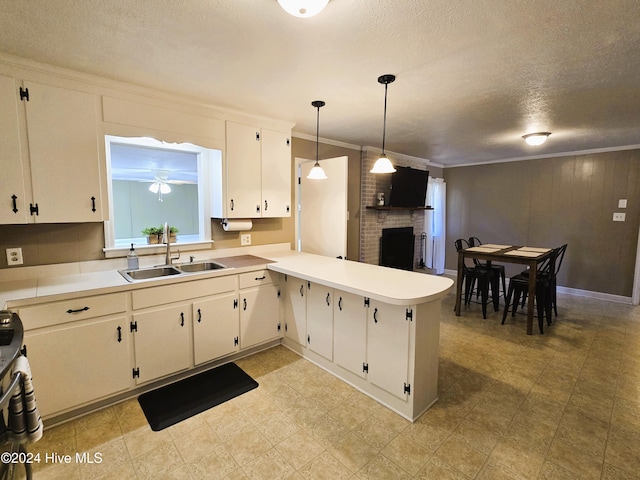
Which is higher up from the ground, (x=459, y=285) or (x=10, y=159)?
(x=10, y=159)

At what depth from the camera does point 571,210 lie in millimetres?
5266

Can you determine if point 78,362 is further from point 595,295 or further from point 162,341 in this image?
point 595,295

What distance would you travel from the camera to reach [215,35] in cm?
176

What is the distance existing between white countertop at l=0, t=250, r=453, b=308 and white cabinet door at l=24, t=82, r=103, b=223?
1.50ft

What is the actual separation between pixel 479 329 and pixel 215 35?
154 inches

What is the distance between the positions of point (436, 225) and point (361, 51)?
17.6 ft

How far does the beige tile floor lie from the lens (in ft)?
5.59

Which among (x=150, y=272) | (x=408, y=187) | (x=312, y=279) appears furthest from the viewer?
(x=408, y=187)

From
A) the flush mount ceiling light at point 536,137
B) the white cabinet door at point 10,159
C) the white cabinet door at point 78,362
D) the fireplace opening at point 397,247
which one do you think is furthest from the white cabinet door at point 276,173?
the flush mount ceiling light at point 536,137

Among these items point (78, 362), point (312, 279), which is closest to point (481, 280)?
point (312, 279)

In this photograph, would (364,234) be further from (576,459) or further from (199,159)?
(576,459)

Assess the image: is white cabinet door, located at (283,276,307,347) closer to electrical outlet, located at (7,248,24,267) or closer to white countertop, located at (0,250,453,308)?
white countertop, located at (0,250,453,308)

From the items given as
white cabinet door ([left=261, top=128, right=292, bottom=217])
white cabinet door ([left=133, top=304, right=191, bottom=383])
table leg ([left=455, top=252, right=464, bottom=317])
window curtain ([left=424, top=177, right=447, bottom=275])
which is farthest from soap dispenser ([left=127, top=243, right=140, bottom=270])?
window curtain ([left=424, top=177, right=447, bottom=275])

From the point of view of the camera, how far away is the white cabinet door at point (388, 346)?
2.08 meters
